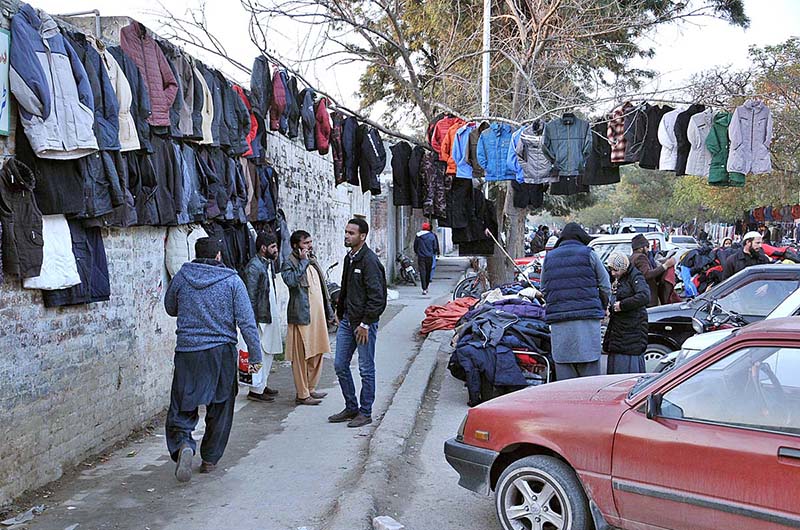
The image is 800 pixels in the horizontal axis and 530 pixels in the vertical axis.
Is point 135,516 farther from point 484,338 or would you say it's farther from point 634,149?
point 634,149

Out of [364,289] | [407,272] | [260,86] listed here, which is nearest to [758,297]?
[364,289]

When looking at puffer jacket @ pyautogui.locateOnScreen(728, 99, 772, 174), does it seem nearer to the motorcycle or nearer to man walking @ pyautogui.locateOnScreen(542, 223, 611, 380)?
man walking @ pyautogui.locateOnScreen(542, 223, 611, 380)

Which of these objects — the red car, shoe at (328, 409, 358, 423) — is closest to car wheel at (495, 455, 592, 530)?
the red car

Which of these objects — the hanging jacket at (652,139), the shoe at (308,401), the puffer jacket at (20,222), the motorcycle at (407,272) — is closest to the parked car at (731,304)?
the hanging jacket at (652,139)

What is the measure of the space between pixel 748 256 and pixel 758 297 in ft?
12.4

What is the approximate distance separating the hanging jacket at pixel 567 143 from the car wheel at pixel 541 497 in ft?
20.6

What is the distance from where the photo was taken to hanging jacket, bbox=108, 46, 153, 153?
6.38 m

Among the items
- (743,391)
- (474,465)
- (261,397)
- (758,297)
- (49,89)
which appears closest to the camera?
(743,391)

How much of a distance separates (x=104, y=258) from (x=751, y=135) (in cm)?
782

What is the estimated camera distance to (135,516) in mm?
5012

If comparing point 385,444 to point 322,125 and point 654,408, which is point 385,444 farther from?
point 322,125

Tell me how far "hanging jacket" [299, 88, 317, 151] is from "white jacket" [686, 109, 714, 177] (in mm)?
4908

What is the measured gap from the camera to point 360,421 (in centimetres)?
740

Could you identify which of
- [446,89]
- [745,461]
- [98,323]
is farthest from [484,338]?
[446,89]
